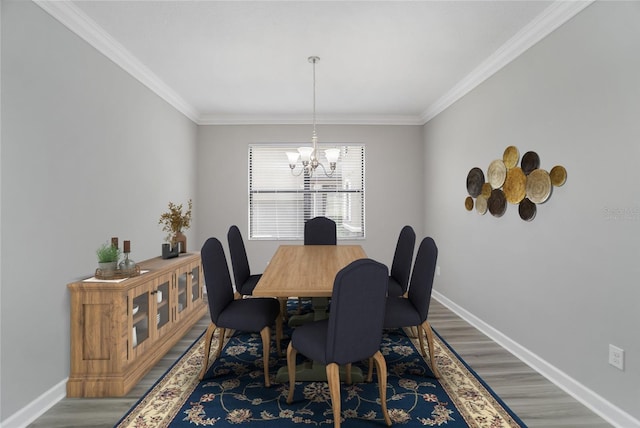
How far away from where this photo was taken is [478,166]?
3605 millimetres

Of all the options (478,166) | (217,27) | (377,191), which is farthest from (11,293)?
(377,191)

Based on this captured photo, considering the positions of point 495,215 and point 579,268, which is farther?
point 495,215

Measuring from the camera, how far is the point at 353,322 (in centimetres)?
178

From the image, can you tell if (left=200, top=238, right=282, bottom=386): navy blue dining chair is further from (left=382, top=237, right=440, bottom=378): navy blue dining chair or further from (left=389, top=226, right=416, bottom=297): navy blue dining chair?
(left=389, top=226, right=416, bottom=297): navy blue dining chair

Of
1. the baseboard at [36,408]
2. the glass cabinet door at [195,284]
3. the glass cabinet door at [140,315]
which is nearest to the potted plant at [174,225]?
the glass cabinet door at [195,284]

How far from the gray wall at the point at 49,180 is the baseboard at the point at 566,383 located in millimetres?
3454

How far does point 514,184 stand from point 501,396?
5.57 feet

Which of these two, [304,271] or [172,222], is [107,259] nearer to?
[172,222]

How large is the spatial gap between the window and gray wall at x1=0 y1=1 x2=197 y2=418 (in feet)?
7.39

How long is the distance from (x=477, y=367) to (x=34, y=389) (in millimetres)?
3061

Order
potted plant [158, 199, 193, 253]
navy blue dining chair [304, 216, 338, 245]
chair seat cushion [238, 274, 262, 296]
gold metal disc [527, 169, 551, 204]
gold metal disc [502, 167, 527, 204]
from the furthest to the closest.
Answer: navy blue dining chair [304, 216, 338, 245]
potted plant [158, 199, 193, 253]
chair seat cushion [238, 274, 262, 296]
gold metal disc [502, 167, 527, 204]
gold metal disc [527, 169, 551, 204]

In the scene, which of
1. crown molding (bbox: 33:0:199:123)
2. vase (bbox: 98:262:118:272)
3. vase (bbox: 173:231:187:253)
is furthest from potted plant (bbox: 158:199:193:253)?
Answer: crown molding (bbox: 33:0:199:123)

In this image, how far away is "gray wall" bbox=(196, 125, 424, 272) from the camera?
203 inches

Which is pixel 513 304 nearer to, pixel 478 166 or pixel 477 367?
pixel 477 367
